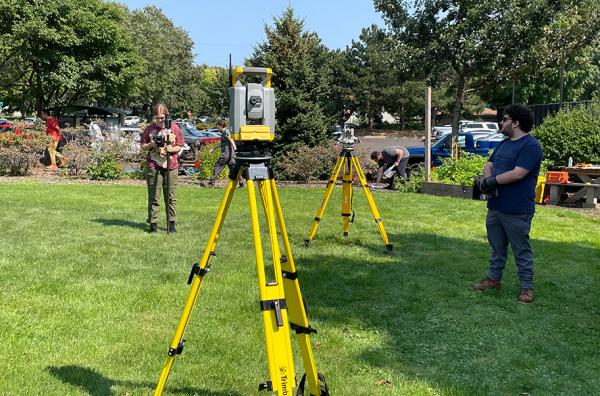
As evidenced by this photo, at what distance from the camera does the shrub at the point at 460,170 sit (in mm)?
13438

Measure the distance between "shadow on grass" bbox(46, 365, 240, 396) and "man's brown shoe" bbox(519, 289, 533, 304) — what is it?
318 cm

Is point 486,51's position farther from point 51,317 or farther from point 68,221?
point 51,317

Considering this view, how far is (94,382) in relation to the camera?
384 centimetres

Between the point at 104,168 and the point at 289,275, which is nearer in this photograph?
the point at 289,275

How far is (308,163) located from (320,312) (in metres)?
10.6

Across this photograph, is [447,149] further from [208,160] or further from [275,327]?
[275,327]

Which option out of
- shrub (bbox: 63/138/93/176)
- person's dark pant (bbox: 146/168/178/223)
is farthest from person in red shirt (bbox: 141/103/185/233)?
shrub (bbox: 63/138/93/176)

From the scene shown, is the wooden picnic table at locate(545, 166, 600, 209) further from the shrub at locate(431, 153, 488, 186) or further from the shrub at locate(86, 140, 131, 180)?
the shrub at locate(86, 140, 131, 180)

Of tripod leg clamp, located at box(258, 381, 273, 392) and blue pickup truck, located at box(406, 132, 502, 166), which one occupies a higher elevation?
blue pickup truck, located at box(406, 132, 502, 166)

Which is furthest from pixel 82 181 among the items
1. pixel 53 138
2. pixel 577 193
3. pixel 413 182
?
pixel 577 193

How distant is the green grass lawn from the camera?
3994 millimetres

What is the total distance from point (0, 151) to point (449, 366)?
1518 centimetres

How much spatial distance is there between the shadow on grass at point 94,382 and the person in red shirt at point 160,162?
15.0ft

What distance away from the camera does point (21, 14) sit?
2412 centimetres
